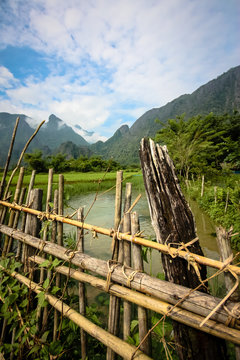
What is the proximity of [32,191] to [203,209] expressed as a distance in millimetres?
8533

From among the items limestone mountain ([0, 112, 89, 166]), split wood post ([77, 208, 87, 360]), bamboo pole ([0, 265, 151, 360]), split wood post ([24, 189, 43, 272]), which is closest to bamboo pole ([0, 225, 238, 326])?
split wood post ([77, 208, 87, 360])

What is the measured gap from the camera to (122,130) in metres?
166

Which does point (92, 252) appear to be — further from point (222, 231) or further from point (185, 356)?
point (222, 231)

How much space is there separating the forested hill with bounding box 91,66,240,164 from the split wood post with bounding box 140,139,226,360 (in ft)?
216

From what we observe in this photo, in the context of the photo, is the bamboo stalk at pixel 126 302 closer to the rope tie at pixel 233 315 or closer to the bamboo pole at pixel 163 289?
the bamboo pole at pixel 163 289

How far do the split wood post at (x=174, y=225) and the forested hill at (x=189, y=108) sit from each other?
216ft

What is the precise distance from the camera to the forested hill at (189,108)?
8531 centimetres

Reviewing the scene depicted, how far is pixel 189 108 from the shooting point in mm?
108938

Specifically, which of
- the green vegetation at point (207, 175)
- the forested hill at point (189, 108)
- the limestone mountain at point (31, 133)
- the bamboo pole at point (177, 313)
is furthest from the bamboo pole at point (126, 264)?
the limestone mountain at point (31, 133)

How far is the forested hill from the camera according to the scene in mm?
85312

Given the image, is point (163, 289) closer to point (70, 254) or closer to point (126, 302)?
point (126, 302)

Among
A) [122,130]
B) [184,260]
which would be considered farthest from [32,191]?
[122,130]

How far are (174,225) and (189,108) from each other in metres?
128

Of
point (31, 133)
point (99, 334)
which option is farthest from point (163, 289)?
point (31, 133)
